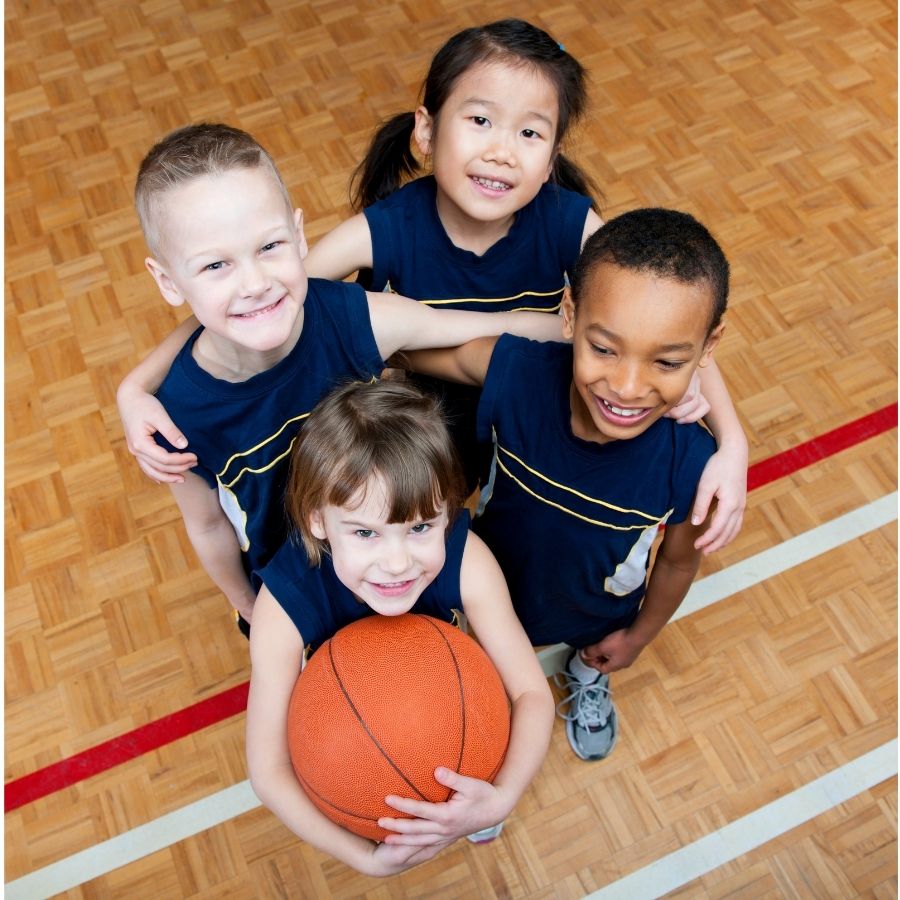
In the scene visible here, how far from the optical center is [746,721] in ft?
8.23

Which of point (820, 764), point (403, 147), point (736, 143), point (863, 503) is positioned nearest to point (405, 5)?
point (736, 143)

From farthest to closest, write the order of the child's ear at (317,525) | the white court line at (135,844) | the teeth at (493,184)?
the white court line at (135,844) < the teeth at (493,184) < the child's ear at (317,525)

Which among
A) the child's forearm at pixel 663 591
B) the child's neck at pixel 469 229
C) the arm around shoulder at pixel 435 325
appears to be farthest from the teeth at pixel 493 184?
the child's forearm at pixel 663 591

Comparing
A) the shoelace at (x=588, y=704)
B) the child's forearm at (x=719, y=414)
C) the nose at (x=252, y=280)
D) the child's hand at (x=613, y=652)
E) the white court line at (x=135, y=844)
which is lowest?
the white court line at (x=135, y=844)

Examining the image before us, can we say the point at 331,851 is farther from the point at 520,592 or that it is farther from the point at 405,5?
the point at 405,5

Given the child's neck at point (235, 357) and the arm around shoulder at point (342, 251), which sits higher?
→ the child's neck at point (235, 357)

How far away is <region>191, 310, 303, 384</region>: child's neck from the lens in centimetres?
171

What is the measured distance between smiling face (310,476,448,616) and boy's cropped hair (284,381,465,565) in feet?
0.07

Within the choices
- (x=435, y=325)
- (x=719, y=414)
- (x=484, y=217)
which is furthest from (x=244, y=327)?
(x=719, y=414)

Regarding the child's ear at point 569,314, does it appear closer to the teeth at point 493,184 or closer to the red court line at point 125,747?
the teeth at point 493,184

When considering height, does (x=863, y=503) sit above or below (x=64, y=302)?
below

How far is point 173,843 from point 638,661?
1278 millimetres

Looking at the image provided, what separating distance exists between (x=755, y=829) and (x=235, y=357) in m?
1.70

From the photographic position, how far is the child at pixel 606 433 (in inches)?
62.5
